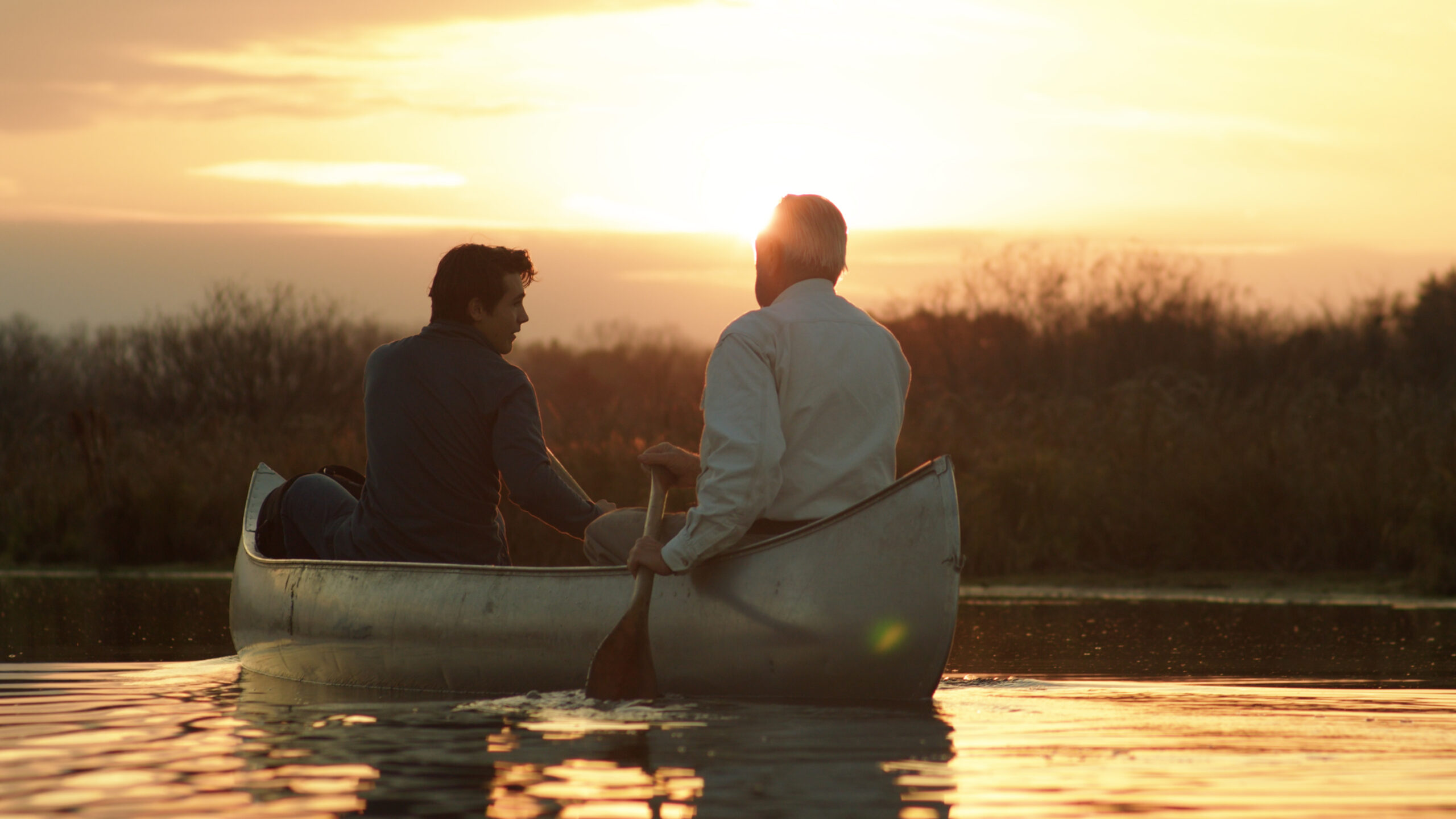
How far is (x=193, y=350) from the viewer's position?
81.1 feet

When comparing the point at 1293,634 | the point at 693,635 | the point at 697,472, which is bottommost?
the point at 1293,634

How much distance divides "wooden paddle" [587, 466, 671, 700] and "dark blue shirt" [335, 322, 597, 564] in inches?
25.6

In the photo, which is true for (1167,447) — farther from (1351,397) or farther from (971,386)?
(971,386)

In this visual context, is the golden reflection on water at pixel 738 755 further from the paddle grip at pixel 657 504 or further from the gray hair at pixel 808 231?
the gray hair at pixel 808 231

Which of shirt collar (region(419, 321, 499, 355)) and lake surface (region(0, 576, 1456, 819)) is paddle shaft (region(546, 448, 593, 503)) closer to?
shirt collar (region(419, 321, 499, 355))

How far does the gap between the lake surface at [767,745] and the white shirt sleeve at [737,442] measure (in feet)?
1.86

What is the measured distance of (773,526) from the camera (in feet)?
17.0

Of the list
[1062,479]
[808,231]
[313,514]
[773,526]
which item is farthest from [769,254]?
[1062,479]

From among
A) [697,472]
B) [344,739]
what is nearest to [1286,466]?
[697,472]

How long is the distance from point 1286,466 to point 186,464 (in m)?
8.42

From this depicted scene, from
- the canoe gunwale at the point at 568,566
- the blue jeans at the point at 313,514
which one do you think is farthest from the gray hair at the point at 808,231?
→ the blue jeans at the point at 313,514

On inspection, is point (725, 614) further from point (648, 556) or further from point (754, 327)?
point (754, 327)

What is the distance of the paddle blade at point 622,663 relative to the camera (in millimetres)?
5215

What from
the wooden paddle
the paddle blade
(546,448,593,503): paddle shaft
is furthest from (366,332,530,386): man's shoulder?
the paddle blade
